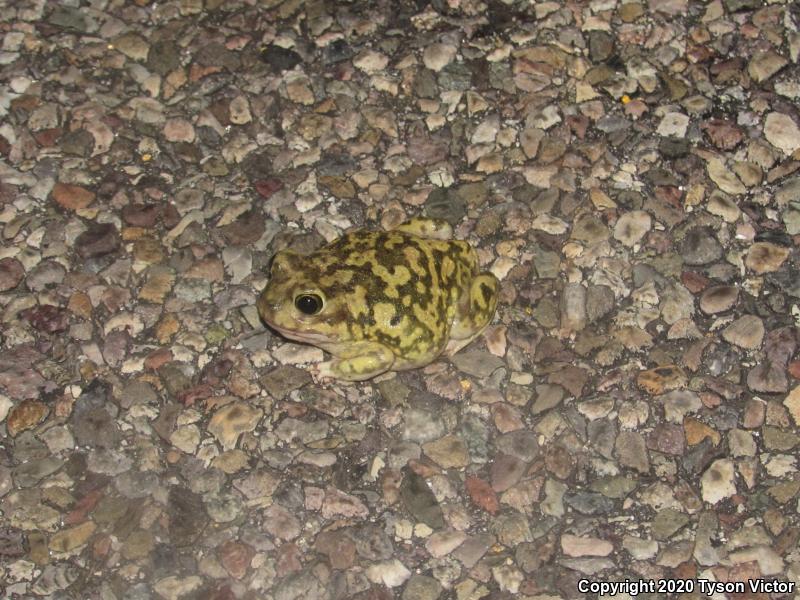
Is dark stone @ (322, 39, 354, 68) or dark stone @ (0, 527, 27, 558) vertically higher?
dark stone @ (322, 39, 354, 68)

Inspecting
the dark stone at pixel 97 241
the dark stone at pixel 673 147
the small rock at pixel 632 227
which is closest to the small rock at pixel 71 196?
the dark stone at pixel 97 241

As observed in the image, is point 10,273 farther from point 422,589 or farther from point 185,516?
point 422,589

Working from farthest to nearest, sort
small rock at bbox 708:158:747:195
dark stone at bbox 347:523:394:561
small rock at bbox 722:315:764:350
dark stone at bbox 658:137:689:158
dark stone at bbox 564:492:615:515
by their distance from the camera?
dark stone at bbox 658:137:689:158 → small rock at bbox 708:158:747:195 → small rock at bbox 722:315:764:350 → dark stone at bbox 564:492:615:515 → dark stone at bbox 347:523:394:561

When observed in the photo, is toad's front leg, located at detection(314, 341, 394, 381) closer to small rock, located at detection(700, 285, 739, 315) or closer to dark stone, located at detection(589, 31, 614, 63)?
small rock, located at detection(700, 285, 739, 315)

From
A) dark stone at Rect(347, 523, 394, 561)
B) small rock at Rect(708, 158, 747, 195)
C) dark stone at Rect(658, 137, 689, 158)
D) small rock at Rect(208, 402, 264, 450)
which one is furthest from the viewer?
dark stone at Rect(658, 137, 689, 158)

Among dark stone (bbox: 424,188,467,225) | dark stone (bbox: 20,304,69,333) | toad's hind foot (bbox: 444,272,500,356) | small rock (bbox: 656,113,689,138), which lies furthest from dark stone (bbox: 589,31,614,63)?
dark stone (bbox: 20,304,69,333)

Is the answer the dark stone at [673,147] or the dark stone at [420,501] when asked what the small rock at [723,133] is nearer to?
the dark stone at [673,147]
